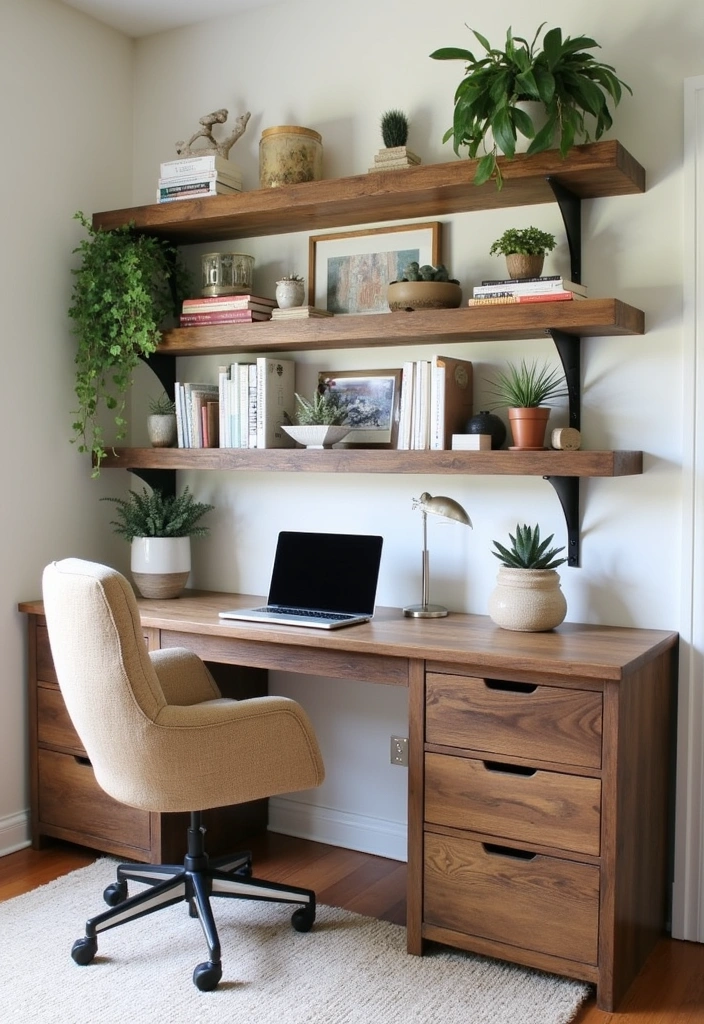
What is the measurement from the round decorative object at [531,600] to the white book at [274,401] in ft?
2.70

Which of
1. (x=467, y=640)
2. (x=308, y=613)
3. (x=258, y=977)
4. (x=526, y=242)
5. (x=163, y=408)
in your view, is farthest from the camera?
(x=163, y=408)

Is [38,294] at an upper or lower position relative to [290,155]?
lower

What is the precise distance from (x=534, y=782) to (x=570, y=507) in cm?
76

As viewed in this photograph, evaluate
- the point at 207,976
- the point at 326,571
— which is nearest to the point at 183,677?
the point at 326,571

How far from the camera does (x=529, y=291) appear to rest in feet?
8.24

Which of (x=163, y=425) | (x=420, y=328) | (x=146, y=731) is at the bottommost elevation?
(x=146, y=731)

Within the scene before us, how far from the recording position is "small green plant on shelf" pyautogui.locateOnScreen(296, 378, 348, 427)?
114 inches

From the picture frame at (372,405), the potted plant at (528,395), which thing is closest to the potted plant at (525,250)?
the potted plant at (528,395)

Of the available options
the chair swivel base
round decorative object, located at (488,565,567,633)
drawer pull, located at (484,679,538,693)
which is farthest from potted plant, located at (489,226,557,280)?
the chair swivel base

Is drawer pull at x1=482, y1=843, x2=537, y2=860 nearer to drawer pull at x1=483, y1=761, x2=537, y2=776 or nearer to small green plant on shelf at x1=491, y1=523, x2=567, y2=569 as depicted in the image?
drawer pull at x1=483, y1=761, x2=537, y2=776

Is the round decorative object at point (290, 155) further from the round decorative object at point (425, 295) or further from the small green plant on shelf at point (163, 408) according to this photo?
the small green plant on shelf at point (163, 408)

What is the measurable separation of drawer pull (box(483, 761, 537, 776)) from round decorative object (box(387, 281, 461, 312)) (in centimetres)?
117

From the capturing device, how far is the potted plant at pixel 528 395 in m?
2.58

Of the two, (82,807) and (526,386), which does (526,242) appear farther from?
(82,807)
